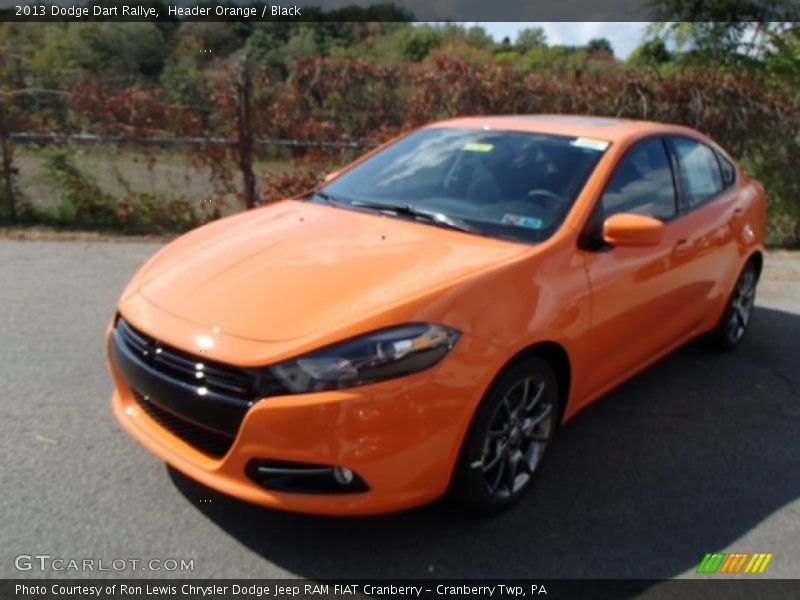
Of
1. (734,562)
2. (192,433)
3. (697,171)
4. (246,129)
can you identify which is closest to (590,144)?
(697,171)

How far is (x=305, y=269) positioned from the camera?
9.78 feet

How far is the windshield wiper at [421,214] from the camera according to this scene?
3.39 meters

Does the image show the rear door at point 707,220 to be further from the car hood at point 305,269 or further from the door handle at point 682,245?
the car hood at point 305,269

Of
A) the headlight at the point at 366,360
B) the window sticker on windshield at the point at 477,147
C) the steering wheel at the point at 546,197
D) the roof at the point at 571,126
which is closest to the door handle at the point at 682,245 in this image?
the roof at the point at 571,126

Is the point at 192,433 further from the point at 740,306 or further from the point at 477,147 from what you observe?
the point at 740,306

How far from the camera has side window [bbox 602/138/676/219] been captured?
359 centimetres

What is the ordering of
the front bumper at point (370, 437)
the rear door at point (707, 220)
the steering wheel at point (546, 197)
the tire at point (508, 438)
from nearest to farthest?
the front bumper at point (370, 437)
the tire at point (508, 438)
the steering wheel at point (546, 197)
the rear door at point (707, 220)

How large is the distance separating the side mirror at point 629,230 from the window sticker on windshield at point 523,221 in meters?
0.31

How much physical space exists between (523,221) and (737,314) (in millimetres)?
2477

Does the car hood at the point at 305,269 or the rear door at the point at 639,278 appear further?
the rear door at the point at 639,278

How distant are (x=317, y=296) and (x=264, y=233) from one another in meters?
0.85

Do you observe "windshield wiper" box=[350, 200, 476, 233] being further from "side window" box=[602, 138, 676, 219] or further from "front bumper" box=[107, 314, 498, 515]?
"front bumper" box=[107, 314, 498, 515]

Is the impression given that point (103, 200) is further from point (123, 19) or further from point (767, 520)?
point (767, 520)

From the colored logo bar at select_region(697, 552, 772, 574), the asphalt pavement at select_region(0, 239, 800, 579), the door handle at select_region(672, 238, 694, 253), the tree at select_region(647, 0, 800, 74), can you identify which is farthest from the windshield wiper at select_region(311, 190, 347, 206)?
the tree at select_region(647, 0, 800, 74)
